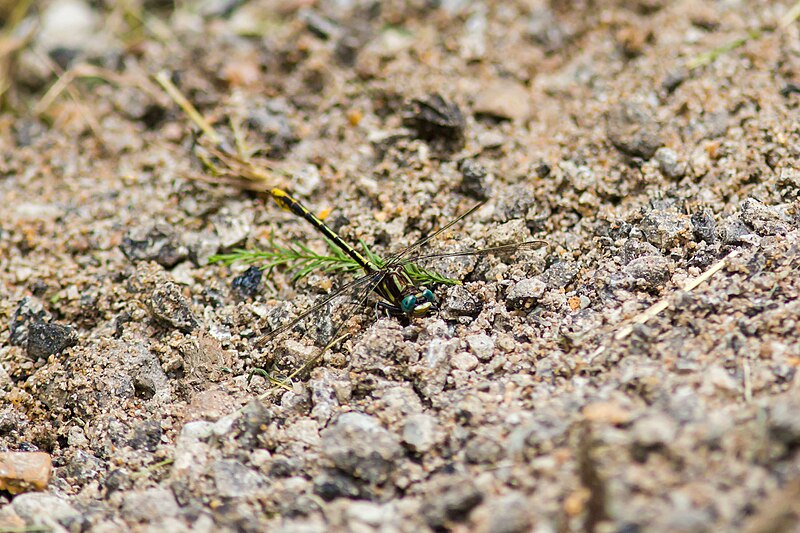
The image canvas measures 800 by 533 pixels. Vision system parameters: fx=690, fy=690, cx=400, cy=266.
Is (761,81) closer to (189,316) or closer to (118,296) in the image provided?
(189,316)

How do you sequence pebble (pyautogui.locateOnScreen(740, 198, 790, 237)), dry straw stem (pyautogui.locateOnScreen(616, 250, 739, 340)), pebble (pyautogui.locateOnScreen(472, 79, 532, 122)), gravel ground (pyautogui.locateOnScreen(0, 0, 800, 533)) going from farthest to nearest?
pebble (pyautogui.locateOnScreen(472, 79, 532, 122)) → pebble (pyautogui.locateOnScreen(740, 198, 790, 237)) → dry straw stem (pyautogui.locateOnScreen(616, 250, 739, 340)) → gravel ground (pyautogui.locateOnScreen(0, 0, 800, 533))

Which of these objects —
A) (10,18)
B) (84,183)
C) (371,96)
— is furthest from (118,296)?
(10,18)

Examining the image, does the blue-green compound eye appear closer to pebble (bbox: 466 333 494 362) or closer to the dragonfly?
the dragonfly

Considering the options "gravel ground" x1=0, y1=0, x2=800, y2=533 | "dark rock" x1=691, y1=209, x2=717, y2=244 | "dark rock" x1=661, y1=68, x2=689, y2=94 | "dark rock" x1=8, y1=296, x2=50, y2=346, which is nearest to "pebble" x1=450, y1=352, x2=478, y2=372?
"gravel ground" x1=0, y1=0, x2=800, y2=533

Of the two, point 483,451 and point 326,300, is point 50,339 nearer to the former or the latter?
point 326,300

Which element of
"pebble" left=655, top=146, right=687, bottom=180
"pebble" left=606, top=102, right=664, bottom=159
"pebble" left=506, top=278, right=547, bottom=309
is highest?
"pebble" left=606, top=102, right=664, bottom=159

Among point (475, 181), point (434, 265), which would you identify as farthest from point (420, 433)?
point (475, 181)
